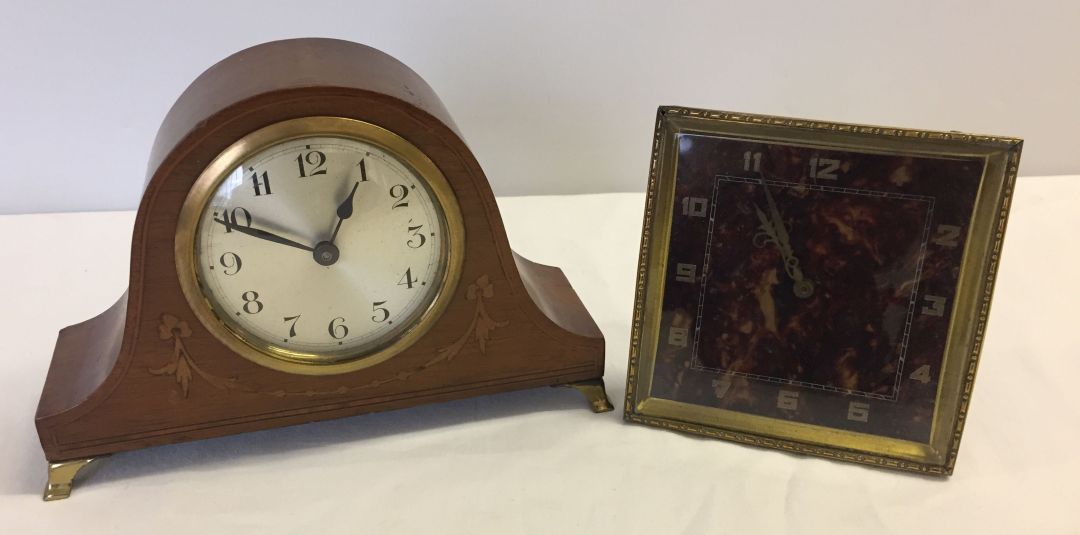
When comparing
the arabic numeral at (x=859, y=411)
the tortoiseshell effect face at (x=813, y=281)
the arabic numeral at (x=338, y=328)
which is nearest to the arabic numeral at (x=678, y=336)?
the tortoiseshell effect face at (x=813, y=281)

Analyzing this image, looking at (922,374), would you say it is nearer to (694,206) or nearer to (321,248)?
(694,206)

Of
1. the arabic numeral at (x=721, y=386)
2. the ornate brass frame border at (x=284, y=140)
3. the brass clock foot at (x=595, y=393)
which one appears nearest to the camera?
the ornate brass frame border at (x=284, y=140)

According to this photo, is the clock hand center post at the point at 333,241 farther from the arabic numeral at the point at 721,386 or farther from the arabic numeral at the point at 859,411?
the arabic numeral at the point at 859,411

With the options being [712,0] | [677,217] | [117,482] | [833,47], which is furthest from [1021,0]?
[117,482]

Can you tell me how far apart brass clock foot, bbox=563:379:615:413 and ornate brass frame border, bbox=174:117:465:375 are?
321mm

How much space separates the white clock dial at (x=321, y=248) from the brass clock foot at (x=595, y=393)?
346 mm

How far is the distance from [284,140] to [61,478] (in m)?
0.67

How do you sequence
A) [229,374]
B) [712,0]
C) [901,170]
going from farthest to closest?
[712,0]
[229,374]
[901,170]

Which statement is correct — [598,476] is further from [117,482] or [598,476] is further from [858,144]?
[117,482]

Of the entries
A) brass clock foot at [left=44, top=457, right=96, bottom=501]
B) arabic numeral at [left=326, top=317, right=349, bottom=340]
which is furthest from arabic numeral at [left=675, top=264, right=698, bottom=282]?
brass clock foot at [left=44, top=457, right=96, bottom=501]

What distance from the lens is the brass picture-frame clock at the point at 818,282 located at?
1336mm

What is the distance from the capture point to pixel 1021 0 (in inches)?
93.7

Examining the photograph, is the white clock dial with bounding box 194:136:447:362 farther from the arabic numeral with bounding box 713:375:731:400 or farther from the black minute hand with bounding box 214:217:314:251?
the arabic numeral with bounding box 713:375:731:400

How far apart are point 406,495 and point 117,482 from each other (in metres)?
0.49
